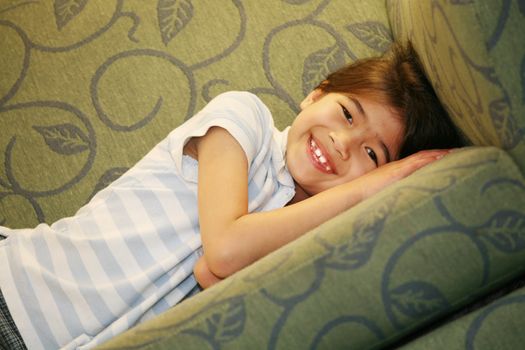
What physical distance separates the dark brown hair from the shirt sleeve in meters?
0.25

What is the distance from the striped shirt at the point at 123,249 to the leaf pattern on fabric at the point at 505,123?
24.9 inches

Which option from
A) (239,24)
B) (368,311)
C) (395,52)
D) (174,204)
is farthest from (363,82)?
(368,311)

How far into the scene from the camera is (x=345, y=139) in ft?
5.04

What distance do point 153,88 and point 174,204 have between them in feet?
1.52

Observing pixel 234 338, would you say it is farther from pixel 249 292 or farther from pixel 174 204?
pixel 174 204

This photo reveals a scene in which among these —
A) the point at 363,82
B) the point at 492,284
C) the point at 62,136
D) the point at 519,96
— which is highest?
the point at 62,136

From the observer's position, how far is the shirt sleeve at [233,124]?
1496mm

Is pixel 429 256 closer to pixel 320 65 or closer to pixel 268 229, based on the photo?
pixel 268 229

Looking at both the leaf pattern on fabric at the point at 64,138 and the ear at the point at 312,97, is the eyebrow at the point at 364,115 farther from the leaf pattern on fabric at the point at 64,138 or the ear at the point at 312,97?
the leaf pattern on fabric at the point at 64,138

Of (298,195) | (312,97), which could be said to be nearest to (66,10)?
(312,97)

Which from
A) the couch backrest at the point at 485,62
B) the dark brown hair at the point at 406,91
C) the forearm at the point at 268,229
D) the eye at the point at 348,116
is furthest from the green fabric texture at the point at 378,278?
the eye at the point at 348,116

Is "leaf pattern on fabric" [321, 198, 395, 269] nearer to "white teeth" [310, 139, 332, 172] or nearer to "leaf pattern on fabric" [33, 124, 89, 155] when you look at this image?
"white teeth" [310, 139, 332, 172]

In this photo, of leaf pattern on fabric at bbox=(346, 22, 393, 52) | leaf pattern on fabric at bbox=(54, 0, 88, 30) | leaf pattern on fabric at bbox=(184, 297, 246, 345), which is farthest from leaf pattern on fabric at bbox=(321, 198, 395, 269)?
leaf pattern on fabric at bbox=(54, 0, 88, 30)

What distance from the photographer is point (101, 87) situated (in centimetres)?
184
